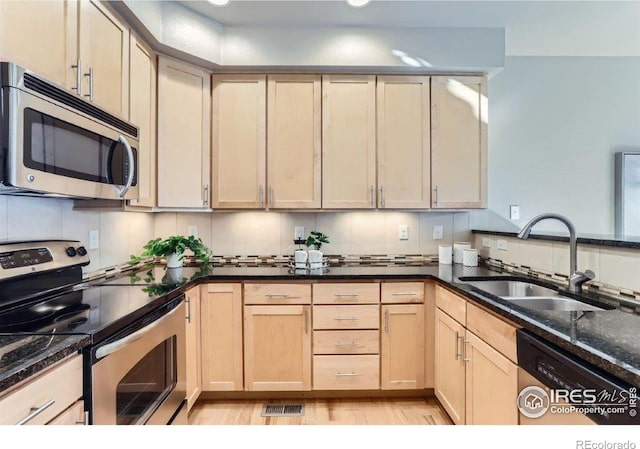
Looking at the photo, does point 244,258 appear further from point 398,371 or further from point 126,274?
point 398,371

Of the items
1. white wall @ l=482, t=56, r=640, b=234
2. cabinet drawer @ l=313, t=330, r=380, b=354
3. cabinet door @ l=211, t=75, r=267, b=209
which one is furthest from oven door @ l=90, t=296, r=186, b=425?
white wall @ l=482, t=56, r=640, b=234

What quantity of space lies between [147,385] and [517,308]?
152 cm

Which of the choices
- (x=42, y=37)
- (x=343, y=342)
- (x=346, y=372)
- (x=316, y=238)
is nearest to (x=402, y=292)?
(x=343, y=342)

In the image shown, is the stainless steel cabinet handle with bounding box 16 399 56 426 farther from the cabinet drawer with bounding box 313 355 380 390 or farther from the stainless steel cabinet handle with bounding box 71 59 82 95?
the cabinet drawer with bounding box 313 355 380 390

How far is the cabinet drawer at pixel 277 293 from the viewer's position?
2270mm

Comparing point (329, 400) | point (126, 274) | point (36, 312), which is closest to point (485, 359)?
point (329, 400)

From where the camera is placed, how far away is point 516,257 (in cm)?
228

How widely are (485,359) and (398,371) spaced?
827mm

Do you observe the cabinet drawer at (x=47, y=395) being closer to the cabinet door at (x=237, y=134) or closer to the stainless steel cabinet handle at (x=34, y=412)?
the stainless steel cabinet handle at (x=34, y=412)

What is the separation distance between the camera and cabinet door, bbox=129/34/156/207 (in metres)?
2.01

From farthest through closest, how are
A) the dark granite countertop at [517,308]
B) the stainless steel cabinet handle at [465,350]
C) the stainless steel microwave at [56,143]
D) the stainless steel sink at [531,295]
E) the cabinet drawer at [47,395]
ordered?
the stainless steel cabinet handle at [465,350] → the stainless steel sink at [531,295] → the stainless steel microwave at [56,143] → the dark granite countertop at [517,308] → the cabinet drawer at [47,395]

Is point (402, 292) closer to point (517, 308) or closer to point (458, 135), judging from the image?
point (517, 308)

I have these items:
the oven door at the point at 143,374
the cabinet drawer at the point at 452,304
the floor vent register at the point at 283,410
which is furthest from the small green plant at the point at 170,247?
the cabinet drawer at the point at 452,304

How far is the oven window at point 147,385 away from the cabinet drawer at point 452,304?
145 centimetres
